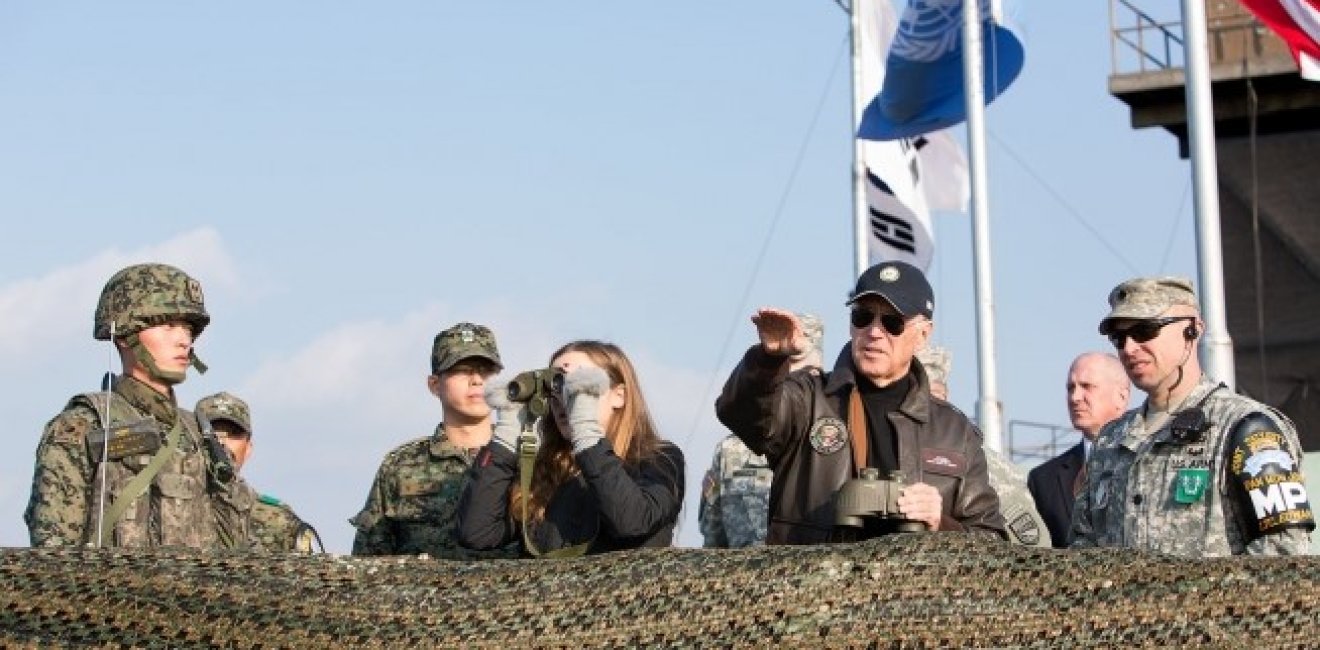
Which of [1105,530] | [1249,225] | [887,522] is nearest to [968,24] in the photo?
[1249,225]

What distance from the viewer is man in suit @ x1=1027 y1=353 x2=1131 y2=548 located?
8062mm

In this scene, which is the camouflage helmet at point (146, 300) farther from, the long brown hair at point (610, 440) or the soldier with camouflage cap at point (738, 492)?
the soldier with camouflage cap at point (738, 492)

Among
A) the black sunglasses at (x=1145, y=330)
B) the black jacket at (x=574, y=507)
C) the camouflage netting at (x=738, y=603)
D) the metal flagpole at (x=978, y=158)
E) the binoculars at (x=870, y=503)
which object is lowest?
the camouflage netting at (x=738, y=603)

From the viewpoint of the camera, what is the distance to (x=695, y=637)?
3.61 m

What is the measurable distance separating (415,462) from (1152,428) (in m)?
2.50

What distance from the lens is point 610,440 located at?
239 inches

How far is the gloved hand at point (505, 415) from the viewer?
591 centimetres

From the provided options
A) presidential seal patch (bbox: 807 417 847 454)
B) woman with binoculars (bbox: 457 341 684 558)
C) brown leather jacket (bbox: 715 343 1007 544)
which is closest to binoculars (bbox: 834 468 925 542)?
brown leather jacket (bbox: 715 343 1007 544)

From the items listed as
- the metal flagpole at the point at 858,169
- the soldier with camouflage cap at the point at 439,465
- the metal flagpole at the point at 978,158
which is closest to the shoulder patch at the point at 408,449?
the soldier with camouflage cap at the point at 439,465

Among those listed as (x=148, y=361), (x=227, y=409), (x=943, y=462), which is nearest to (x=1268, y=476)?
(x=943, y=462)

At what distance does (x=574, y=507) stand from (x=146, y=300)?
1315 mm

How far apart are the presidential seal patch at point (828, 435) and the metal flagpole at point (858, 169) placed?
462 inches

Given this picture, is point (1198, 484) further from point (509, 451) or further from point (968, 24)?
point (968, 24)

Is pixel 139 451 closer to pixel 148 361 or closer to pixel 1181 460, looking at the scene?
pixel 148 361
